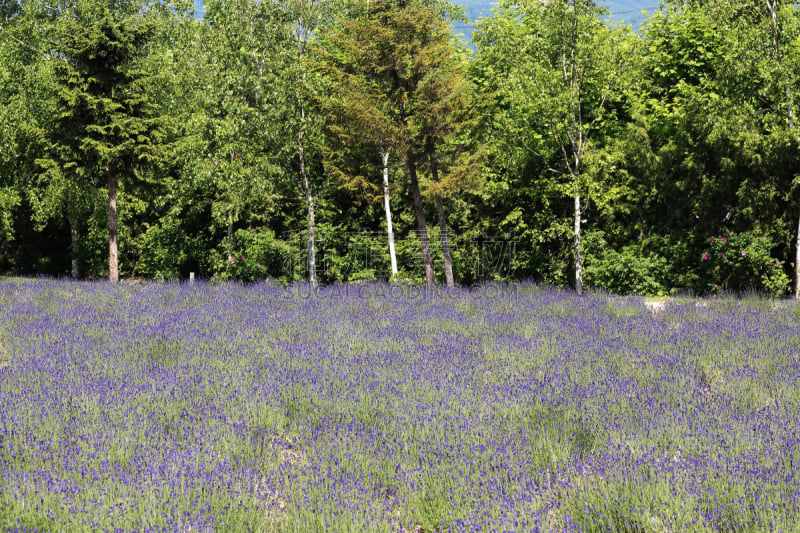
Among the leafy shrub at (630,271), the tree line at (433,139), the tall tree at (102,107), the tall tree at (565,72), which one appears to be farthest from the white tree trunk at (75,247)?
the leafy shrub at (630,271)

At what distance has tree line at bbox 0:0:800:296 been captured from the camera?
42.6ft

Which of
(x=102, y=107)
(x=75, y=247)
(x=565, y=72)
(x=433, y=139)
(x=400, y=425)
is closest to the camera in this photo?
(x=400, y=425)

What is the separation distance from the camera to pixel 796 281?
11891 millimetres

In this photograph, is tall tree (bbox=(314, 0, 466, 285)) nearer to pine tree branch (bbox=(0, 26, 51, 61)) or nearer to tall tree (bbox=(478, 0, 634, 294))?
tall tree (bbox=(478, 0, 634, 294))

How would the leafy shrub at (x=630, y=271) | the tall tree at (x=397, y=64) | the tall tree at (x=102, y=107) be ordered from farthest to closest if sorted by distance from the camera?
the tall tree at (x=102, y=107) → the leafy shrub at (x=630, y=271) → the tall tree at (x=397, y=64)

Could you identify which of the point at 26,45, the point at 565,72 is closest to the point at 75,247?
the point at 26,45

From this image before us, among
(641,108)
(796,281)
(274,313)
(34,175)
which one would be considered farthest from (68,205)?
(796,281)

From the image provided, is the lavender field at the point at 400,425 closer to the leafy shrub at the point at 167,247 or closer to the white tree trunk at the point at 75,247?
the leafy shrub at the point at 167,247

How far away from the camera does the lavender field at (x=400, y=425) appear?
320 centimetres

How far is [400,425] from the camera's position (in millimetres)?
4375

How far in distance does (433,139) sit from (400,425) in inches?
426

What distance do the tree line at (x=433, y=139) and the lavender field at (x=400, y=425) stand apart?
615 centimetres

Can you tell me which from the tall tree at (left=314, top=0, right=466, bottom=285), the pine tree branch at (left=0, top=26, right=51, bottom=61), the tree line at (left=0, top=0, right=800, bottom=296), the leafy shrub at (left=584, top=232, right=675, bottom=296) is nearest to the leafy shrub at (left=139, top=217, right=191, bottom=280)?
the tree line at (left=0, top=0, right=800, bottom=296)

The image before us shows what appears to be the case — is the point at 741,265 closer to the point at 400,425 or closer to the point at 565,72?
the point at 565,72
